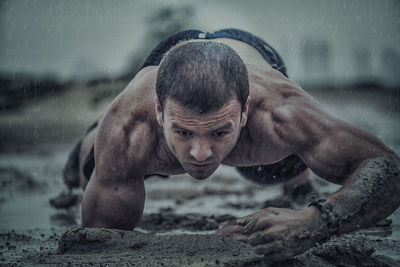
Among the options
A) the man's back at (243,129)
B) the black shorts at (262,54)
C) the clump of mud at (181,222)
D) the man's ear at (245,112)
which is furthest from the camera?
the clump of mud at (181,222)

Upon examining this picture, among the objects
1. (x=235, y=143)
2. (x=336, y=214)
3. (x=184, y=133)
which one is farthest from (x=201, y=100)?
(x=336, y=214)

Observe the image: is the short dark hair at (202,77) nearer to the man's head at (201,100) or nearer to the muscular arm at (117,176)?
the man's head at (201,100)

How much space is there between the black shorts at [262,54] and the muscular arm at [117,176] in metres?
0.70

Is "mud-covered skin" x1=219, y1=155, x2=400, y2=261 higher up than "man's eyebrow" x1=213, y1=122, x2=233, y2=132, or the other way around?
"man's eyebrow" x1=213, y1=122, x2=233, y2=132

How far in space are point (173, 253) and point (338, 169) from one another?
1009mm

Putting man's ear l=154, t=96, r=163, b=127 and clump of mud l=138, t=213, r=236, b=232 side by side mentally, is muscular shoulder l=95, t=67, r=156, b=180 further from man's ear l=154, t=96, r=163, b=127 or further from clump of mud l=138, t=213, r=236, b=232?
clump of mud l=138, t=213, r=236, b=232

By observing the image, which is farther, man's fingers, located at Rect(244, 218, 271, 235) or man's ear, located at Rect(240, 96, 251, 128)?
man's ear, located at Rect(240, 96, 251, 128)

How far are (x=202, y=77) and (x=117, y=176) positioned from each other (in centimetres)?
97

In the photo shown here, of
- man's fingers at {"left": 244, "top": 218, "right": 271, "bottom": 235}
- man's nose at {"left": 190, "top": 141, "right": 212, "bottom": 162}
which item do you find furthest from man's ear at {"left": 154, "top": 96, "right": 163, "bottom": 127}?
man's fingers at {"left": 244, "top": 218, "right": 271, "bottom": 235}

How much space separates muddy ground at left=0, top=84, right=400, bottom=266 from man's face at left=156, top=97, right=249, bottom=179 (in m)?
0.48

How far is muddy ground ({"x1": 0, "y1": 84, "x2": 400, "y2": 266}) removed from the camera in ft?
9.57

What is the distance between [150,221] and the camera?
4777 millimetres

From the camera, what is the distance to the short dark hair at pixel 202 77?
275 cm

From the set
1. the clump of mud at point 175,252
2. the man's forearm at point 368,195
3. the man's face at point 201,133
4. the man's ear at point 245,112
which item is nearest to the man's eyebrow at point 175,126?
the man's face at point 201,133
